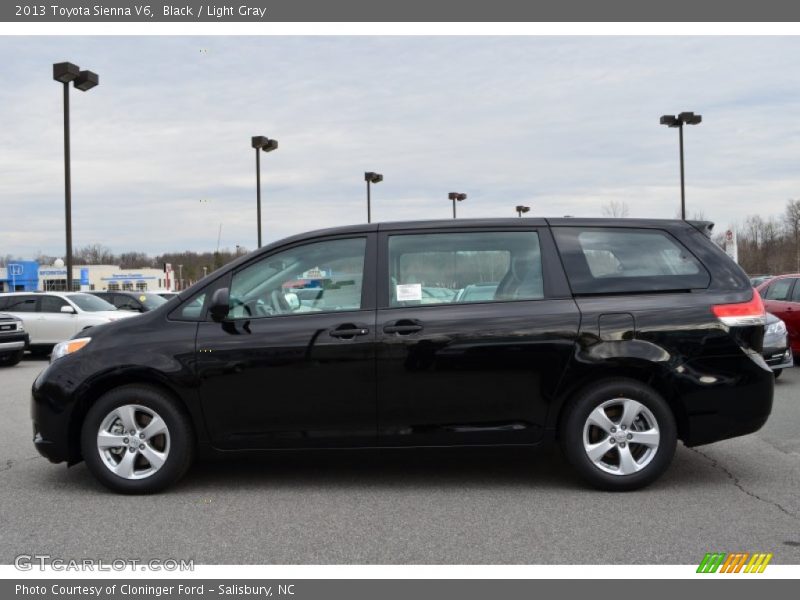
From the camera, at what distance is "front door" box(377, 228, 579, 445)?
5.25 m

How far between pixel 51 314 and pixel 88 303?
33.7 inches

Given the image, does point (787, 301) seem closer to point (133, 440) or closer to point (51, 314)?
point (133, 440)

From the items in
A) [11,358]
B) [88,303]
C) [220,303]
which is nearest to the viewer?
[220,303]

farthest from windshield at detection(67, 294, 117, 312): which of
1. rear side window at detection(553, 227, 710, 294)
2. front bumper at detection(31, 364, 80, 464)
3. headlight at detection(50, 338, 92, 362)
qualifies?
rear side window at detection(553, 227, 710, 294)

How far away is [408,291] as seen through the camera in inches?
213

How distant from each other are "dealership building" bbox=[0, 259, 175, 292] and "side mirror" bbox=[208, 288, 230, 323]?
7248 centimetres

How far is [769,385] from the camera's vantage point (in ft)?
→ 17.6

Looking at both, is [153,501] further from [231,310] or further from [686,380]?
Answer: [686,380]

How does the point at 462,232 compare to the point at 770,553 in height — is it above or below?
above

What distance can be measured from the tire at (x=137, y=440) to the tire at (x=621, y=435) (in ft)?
8.31

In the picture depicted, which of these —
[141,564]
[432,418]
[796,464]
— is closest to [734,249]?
[796,464]

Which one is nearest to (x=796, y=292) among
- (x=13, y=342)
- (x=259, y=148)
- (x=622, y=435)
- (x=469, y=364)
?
(x=622, y=435)

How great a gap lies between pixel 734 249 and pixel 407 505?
23246 millimetres

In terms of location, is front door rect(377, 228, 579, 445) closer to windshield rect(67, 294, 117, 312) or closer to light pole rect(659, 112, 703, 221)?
windshield rect(67, 294, 117, 312)
